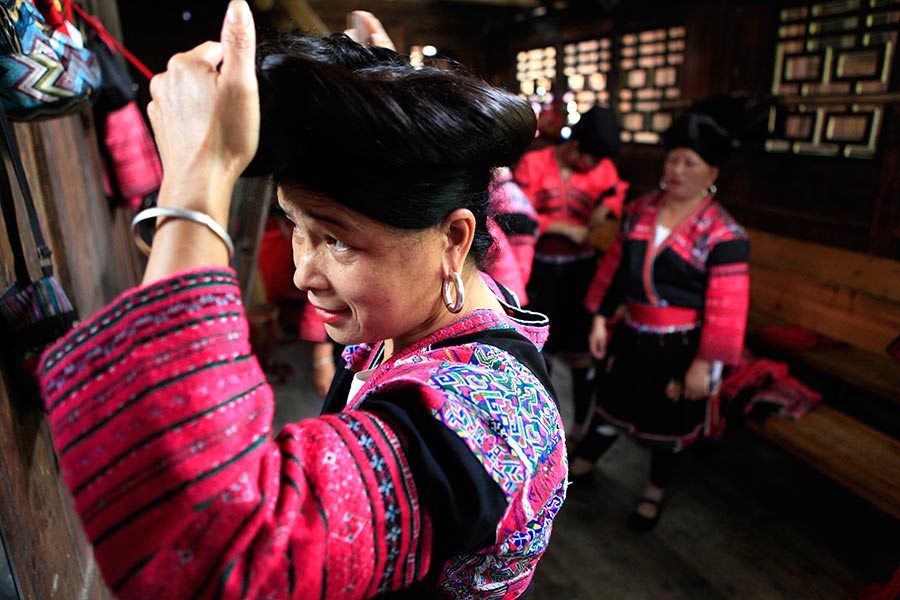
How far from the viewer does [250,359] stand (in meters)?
0.80

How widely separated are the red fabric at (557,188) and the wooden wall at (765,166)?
0.73 metres

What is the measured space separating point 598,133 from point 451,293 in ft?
11.8

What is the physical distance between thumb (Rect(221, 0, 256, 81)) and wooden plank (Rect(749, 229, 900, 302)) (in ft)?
13.9

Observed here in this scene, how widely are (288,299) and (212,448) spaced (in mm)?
5924

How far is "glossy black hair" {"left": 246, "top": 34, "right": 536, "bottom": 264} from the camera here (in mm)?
832

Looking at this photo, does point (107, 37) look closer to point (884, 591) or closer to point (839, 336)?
point (884, 591)

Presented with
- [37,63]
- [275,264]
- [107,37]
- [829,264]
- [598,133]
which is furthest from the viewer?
[275,264]

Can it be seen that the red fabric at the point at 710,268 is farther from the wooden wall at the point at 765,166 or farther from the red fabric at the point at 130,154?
the red fabric at the point at 130,154

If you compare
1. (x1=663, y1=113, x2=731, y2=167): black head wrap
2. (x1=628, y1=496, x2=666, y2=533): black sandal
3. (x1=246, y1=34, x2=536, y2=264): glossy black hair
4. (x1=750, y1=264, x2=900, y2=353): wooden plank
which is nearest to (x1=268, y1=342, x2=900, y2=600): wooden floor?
(x1=628, y1=496, x2=666, y2=533): black sandal

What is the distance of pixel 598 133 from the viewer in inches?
171

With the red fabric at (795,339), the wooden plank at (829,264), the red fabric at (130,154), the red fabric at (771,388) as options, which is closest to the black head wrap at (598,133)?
the wooden plank at (829,264)

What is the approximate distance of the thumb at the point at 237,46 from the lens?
0.76m

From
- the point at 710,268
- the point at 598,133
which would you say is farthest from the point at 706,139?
the point at 598,133

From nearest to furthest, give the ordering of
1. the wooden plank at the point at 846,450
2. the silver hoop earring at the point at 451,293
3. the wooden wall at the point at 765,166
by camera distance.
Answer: the silver hoop earring at the point at 451,293, the wooden plank at the point at 846,450, the wooden wall at the point at 765,166
